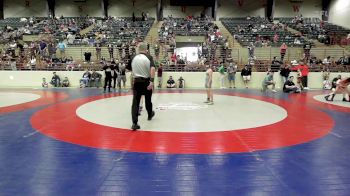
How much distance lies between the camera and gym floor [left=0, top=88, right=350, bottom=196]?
12.9 feet

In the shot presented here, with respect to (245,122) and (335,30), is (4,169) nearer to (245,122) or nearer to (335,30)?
(245,122)

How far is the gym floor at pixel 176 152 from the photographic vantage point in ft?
12.9

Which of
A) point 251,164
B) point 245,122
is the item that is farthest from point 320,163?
point 245,122

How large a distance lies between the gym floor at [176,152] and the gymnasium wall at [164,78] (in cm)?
847

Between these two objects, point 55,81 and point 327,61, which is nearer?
point 55,81

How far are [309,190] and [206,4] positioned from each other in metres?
32.1

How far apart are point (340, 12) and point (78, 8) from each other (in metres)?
27.9

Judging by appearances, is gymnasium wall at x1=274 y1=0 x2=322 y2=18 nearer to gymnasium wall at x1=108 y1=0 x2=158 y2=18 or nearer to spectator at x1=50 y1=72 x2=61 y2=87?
gymnasium wall at x1=108 y1=0 x2=158 y2=18

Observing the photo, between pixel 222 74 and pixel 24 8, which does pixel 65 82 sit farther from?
pixel 24 8

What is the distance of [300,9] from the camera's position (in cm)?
3400

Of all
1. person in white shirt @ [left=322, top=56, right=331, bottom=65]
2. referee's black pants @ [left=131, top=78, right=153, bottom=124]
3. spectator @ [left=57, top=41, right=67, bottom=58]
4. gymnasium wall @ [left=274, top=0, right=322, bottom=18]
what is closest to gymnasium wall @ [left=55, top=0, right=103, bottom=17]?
spectator @ [left=57, top=41, right=67, bottom=58]

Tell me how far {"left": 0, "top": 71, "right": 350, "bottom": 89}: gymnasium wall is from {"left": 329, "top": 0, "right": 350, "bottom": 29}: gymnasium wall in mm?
15309

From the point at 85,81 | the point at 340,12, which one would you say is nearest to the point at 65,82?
the point at 85,81

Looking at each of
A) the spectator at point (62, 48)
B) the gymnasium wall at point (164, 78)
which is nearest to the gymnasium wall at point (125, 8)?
the spectator at point (62, 48)
